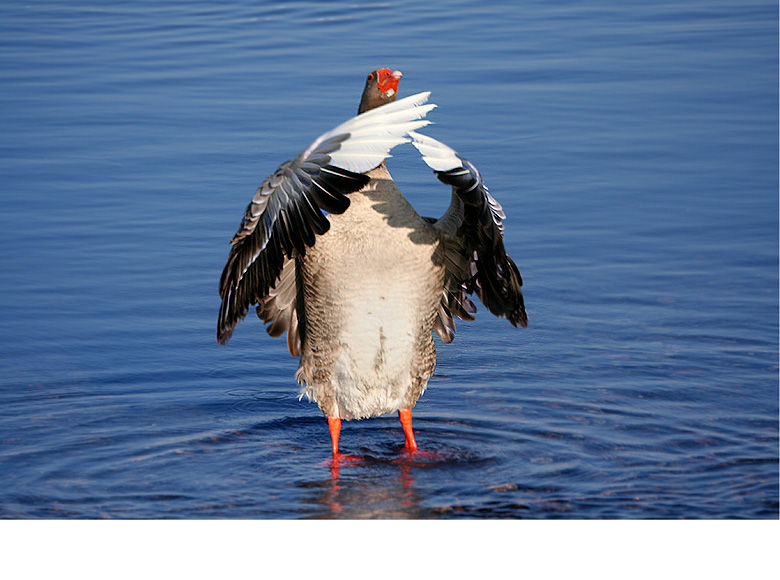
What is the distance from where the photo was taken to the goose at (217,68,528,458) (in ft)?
14.1

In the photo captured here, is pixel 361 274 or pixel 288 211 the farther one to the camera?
pixel 361 274

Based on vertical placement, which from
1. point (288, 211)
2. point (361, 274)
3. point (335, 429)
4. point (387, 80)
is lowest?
point (335, 429)

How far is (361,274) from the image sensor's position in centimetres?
494

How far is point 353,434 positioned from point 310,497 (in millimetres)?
841

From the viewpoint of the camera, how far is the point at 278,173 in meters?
4.31

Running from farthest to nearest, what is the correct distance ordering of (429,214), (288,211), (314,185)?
(429,214)
(288,211)
(314,185)

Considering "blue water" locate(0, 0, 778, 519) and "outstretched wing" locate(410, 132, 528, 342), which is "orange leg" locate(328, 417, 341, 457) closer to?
"blue water" locate(0, 0, 778, 519)

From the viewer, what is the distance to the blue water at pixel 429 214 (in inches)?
200

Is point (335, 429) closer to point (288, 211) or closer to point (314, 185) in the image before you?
point (288, 211)

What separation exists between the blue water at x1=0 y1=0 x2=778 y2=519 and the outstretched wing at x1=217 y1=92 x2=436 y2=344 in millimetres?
1100

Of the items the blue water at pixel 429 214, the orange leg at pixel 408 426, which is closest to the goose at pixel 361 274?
the orange leg at pixel 408 426

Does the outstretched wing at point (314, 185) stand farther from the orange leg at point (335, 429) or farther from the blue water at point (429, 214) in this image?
the blue water at point (429, 214)

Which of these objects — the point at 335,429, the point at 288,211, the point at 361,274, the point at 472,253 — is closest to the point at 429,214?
the point at 472,253

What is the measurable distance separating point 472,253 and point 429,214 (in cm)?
293
